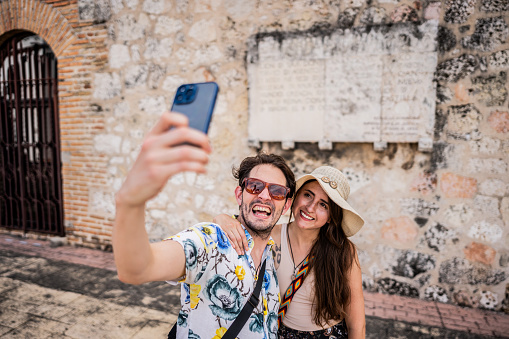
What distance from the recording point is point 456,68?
3.22 meters

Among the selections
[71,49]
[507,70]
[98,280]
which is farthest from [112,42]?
[507,70]

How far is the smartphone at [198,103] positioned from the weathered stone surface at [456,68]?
335 cm

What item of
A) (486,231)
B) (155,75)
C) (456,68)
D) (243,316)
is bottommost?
(486,231)

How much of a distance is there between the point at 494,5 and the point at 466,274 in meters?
2.82

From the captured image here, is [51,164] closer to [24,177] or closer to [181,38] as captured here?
A: [24,177]

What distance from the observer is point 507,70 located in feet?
10.2

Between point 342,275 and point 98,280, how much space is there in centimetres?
317

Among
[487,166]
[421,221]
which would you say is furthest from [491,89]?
[421,221]

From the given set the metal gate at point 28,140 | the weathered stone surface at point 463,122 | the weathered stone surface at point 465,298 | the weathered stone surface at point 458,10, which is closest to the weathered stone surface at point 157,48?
the metal gate at point 28,140

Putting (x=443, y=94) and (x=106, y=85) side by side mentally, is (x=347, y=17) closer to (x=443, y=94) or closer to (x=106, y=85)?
(x=443, y=94)

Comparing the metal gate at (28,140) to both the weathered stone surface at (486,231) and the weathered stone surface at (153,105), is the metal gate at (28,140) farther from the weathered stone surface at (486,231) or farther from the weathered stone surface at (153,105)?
the weathered stone surface at (486,231)

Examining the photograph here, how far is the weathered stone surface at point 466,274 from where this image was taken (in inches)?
127

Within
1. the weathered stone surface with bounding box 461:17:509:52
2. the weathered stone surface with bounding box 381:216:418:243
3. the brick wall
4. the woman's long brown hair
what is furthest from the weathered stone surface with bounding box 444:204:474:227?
the brick wall

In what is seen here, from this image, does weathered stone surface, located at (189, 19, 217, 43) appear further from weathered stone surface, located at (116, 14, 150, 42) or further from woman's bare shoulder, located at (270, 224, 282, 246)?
woman's bare shoulder, located at (270, 224, 282, 246)
